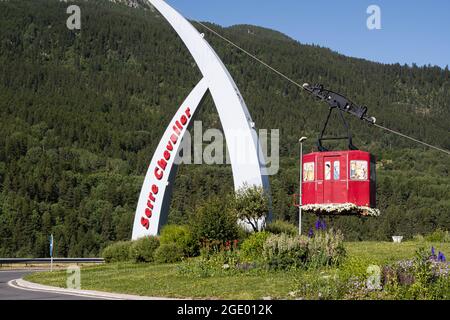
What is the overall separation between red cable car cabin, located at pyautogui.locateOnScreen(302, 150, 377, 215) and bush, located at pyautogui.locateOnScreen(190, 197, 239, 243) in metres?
3.34

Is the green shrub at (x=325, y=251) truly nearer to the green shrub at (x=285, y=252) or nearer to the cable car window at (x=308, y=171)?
the green shrub at (x=285, y=252)

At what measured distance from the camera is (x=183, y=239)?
2964 cm

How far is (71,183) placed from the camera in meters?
128

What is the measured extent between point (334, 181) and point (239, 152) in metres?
4.23

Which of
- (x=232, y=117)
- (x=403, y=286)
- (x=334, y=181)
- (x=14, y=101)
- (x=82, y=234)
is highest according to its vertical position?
(x=14, y=101)

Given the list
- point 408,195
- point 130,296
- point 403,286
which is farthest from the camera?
point 408,195

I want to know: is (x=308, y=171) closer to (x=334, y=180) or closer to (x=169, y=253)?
(x=334, y=180)

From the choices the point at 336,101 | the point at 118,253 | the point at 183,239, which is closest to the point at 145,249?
the point at 183,239

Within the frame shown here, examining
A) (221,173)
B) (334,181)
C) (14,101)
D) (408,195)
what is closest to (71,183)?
(221,173)

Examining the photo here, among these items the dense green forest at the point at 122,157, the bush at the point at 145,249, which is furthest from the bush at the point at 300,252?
the dense green forest at the point at 122,157

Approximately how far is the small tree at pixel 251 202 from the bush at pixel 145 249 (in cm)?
471

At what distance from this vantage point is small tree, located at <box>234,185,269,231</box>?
27366mm

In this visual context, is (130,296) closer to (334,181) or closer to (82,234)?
(334,181)

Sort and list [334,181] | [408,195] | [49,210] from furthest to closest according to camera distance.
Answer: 1. [408,195]
2. [49,210]
3. [334,181]
